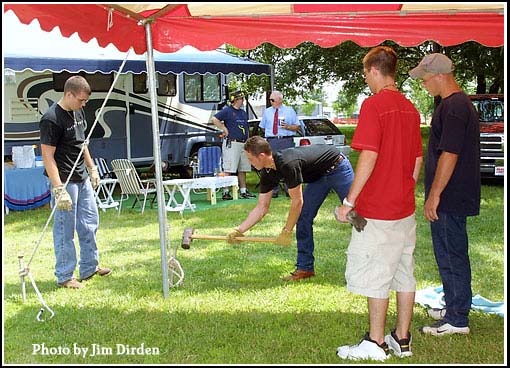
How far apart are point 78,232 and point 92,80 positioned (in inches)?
272

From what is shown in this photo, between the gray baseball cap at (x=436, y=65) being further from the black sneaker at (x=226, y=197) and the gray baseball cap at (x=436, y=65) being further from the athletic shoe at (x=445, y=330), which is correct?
the black sneaker at (x=226, y=197)

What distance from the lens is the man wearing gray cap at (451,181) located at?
3.80 m

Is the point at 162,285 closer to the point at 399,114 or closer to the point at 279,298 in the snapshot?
the point at 279,298

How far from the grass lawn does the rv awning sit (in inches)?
77.3

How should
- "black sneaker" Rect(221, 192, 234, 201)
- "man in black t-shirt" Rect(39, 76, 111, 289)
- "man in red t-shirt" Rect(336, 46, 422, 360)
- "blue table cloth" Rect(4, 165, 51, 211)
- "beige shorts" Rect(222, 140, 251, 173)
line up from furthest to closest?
"beige shorts" Rect(222, 140, 251, 173)
"black sneaker" Rect(221, 192, 234, 201)
"blue table cloth" Rect(4, 165, 51, 211)
"man in black t-shirt" Rect(39, 76, 111, 289)
"man in red t-shirt" Rect(336, 46, 422, 360)

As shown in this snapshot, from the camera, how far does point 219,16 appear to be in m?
4.67

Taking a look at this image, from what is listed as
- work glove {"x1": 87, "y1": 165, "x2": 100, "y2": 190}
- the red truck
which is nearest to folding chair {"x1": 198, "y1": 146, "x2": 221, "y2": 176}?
the red truck

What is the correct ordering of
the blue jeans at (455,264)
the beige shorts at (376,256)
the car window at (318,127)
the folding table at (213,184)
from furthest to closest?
the car window at (318,127), the folding table at (213,184), the blue jeans at (455,264), the beige shorts at (376,256)

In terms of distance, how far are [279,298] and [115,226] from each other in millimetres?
4104

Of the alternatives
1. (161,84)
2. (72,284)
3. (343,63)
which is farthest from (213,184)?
(343,63)

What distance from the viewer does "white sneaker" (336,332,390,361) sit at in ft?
11.6

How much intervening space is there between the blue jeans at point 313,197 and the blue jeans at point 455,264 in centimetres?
125

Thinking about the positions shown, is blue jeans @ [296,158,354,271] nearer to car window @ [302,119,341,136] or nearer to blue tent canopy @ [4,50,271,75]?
blue tent canopy @ [4,50,271,75]

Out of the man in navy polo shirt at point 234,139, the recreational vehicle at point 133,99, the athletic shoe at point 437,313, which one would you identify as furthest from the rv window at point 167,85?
the athletic shoe at point 437,313
